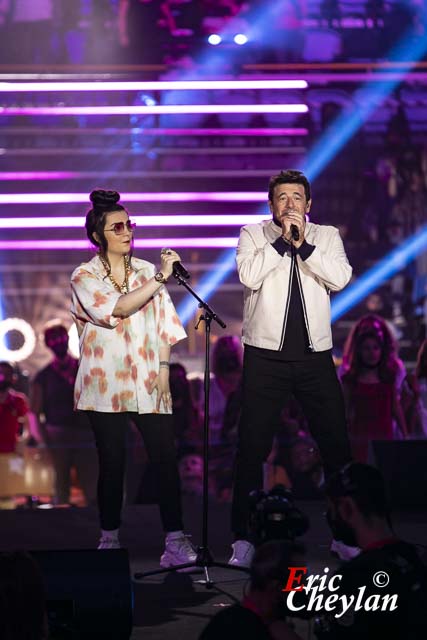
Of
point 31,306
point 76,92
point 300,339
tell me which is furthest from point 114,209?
point 31,306

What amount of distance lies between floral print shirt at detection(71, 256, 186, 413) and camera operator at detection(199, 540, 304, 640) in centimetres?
191

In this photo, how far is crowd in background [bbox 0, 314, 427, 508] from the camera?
23.6 ft

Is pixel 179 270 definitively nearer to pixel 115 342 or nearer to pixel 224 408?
pixel 115 342

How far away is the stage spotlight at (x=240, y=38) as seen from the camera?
1007 centimetres

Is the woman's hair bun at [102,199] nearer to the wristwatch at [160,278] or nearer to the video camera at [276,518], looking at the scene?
the wristwatch at [160,278]

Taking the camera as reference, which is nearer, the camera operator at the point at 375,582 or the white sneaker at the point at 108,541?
the camera operator at the point at 375,582

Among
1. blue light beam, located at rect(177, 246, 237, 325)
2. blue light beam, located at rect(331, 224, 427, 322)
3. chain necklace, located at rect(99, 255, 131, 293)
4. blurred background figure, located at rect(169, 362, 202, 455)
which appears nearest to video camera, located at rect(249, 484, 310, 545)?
chain necklace, located at rect(99, 255, 131, 293)

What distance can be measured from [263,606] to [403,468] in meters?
3.23

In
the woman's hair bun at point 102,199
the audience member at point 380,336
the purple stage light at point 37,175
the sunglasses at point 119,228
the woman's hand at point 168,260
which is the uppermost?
the purple stage light at point 37,175

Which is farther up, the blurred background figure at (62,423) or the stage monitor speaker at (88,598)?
the blurred background figure at (62,423)

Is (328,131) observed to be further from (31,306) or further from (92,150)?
(31,306)

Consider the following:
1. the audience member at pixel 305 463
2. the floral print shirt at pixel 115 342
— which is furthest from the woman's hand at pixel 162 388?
the audience member at pixel 305 463

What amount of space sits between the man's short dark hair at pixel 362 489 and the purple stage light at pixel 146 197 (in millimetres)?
8580

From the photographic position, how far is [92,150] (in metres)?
11.3
